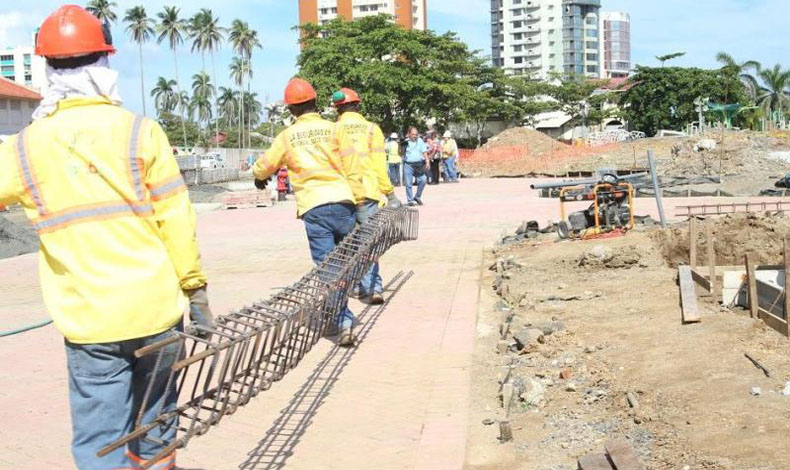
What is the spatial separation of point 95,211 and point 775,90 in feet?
296

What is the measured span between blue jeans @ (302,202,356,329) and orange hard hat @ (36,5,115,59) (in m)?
3.87

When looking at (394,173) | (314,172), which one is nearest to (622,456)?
(314,172)

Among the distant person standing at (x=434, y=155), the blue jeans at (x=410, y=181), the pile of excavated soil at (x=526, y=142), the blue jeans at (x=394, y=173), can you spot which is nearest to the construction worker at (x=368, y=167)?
the blue jeans at (x=410, y=181)

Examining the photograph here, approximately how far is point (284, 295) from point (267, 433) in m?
0.81

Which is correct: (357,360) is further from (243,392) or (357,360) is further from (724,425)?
(724,425)

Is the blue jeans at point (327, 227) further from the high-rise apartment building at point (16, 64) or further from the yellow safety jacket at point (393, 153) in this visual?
the high-rise apartment building at point (16, 64)

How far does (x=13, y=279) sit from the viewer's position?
12.8 meters

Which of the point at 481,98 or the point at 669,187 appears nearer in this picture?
the point at 669,187

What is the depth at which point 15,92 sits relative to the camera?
5934cm

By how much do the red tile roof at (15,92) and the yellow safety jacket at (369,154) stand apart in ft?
176

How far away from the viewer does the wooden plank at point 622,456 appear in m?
3.79

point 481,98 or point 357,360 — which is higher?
point 481,98

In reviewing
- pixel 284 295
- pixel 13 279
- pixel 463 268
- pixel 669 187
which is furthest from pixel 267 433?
pixel 669 187

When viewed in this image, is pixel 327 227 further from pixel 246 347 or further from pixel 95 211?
pixel 95 211
